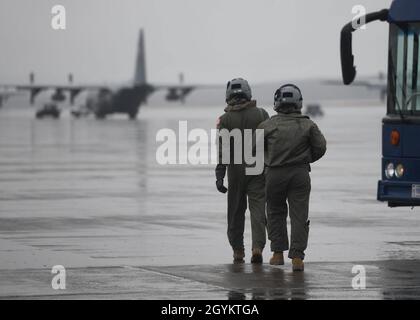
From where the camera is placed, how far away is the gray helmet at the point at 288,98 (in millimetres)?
14148

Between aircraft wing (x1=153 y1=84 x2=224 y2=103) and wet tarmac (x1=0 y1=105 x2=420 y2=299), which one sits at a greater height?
aircraft wing (x1=153 y1=84 x2=224 y2=103)

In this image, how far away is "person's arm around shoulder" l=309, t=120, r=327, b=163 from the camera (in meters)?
14.1

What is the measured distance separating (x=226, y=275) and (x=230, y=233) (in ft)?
→ 5.11

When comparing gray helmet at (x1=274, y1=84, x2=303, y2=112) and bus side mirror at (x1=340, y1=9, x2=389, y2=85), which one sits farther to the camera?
bus side mirror at (x1=340, y1=9, x2=389, y2=85)

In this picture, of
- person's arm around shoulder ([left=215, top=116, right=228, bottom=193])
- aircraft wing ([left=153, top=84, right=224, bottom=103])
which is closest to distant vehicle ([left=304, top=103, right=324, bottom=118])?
aircraft wing ([left=153, top=84, right=224, bottom=103])

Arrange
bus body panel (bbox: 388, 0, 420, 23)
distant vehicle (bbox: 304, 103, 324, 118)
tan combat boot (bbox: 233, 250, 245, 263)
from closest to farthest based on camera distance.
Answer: tan combat boot (bbox: 233, 250, 245, 263)
bus body panel (bbox: 388, 0, 420, 23)
distant vehicle (bbox: 304, 103, 324, 118)

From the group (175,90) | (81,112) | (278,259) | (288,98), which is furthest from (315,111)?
(288,98)

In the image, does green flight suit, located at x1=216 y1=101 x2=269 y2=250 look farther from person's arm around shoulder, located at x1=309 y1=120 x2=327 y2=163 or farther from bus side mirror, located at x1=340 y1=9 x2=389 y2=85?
bus side mirror, located at x1=340 y1=9 x2=389 y2=85

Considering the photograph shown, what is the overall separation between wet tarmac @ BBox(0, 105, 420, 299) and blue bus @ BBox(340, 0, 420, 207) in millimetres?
699

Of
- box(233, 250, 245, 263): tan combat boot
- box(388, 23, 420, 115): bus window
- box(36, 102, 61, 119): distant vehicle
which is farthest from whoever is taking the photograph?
box(36, 102, 61, 119): distant vehicle

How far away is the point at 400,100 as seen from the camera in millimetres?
16438

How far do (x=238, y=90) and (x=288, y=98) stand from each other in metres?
0.96

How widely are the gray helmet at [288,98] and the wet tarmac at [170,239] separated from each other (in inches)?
62.4

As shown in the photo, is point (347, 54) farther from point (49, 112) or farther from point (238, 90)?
point (49, 112)
